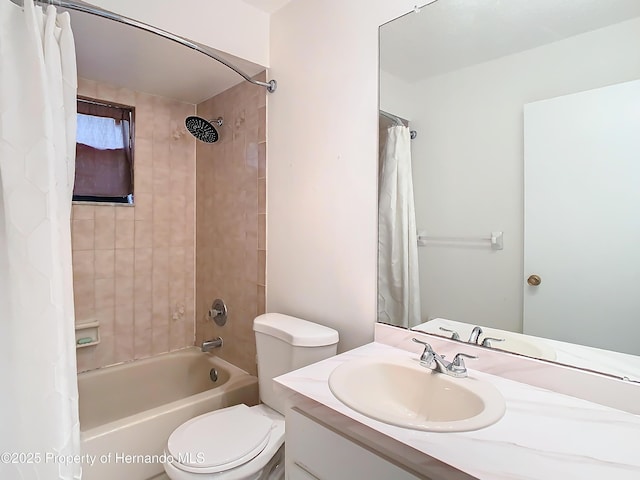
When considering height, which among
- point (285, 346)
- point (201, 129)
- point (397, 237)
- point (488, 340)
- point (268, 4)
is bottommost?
point (285, 346)

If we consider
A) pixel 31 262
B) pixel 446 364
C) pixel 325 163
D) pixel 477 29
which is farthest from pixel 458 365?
pixel 31 262

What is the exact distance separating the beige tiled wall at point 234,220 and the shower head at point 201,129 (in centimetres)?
11

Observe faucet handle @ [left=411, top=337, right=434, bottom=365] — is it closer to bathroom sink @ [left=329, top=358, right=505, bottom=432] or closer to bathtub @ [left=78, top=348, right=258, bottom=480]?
bathroom sink @ [left=329, top=358, right=505, bottom=432]

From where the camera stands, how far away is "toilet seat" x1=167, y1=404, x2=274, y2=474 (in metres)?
1.21

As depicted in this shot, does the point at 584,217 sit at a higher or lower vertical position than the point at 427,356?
higher

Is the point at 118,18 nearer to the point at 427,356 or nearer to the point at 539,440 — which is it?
the point at 427,356

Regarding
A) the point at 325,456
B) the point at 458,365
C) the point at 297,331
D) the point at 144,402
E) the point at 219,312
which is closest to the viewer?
the point at 325,456

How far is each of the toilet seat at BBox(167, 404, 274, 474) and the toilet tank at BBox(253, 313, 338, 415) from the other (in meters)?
0.15

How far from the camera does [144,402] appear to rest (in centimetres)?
221

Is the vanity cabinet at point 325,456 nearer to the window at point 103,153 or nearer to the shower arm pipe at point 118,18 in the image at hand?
the shower arm pipe at point 118,18

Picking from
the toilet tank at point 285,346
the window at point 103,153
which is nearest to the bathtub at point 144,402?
the toilet tank at point 285,346

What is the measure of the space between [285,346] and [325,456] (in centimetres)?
62

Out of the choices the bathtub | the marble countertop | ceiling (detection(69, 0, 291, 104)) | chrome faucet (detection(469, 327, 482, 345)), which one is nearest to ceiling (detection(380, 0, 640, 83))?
ceiling (detection(69, 0, 291, 104))

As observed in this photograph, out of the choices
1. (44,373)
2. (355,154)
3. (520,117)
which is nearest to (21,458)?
(44,373)
